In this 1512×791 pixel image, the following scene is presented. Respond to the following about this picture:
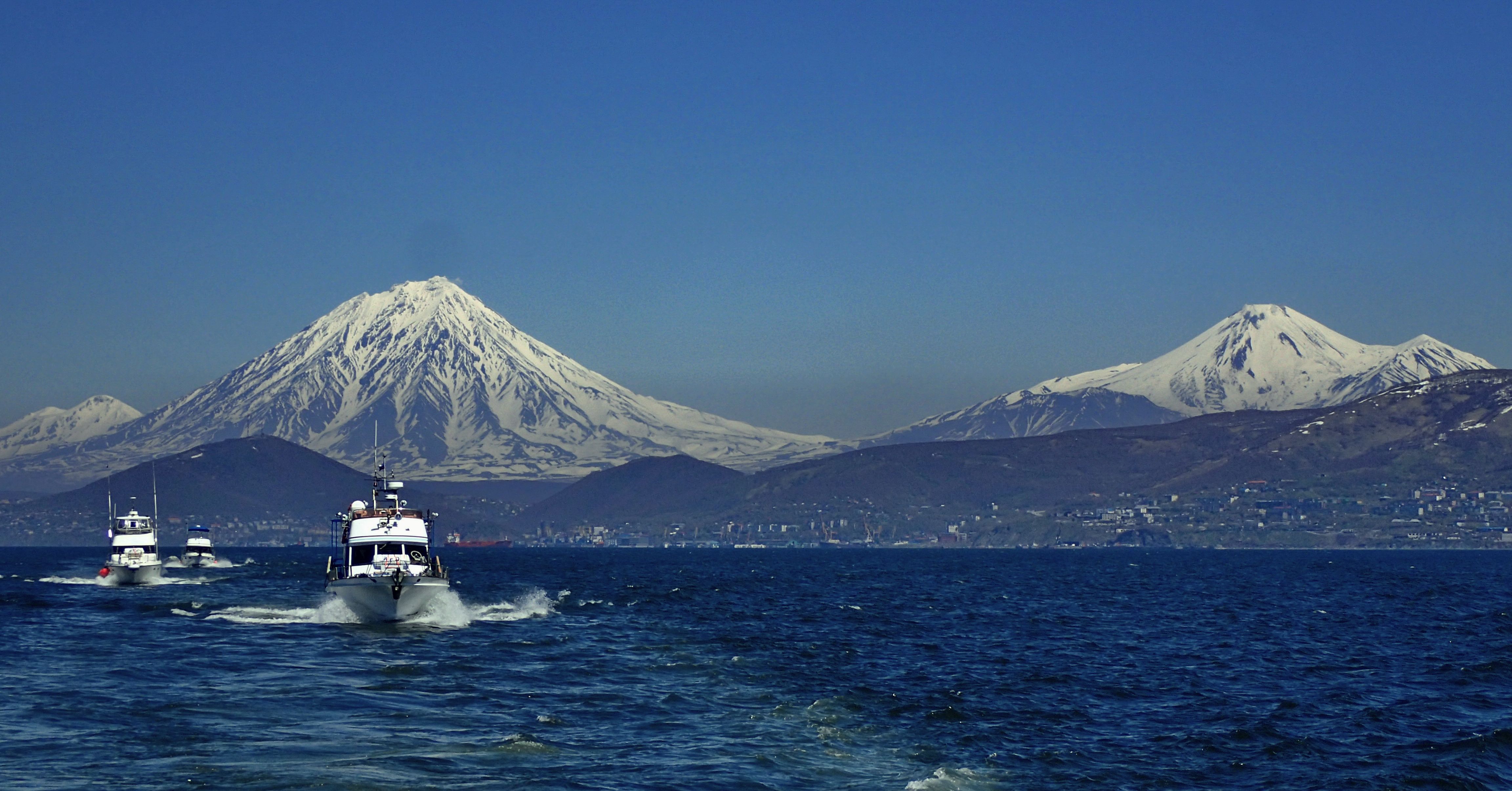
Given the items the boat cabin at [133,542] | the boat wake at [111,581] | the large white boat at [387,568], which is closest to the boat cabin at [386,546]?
the large white boat at [387,568]

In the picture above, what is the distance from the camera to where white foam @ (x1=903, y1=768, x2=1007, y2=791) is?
42.9m

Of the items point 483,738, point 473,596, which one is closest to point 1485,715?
point 483,738

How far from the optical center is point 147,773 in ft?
140

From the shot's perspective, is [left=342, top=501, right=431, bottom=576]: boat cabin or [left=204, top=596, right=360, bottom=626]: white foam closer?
[left=342, top=501, right=431, bottom=576]: boat cabin

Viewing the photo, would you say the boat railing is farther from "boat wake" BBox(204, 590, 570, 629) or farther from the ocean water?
the ocean water

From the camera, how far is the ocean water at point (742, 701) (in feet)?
148

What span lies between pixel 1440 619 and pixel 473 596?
75799 mm

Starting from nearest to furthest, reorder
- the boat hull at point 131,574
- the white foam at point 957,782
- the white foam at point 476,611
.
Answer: the white foam at point 957,782 → the white foam at point 476,611 → the boat hull at point 131,574

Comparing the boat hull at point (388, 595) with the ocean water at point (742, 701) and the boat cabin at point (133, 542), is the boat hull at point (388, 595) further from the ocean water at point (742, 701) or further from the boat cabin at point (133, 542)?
the boat cabin at point (133, 542)

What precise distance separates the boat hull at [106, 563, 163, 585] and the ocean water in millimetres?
33652

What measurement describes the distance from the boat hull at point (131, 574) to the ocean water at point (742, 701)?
33.7 meters

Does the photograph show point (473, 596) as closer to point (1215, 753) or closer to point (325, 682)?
point (325, 682)

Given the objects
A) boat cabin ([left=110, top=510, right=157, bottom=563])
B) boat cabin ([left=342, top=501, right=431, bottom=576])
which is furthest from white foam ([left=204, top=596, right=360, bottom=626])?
boat cabin ([left=110, top=510, right=157, bottom=563])

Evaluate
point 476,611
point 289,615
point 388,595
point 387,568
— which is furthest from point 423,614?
point 476,611
